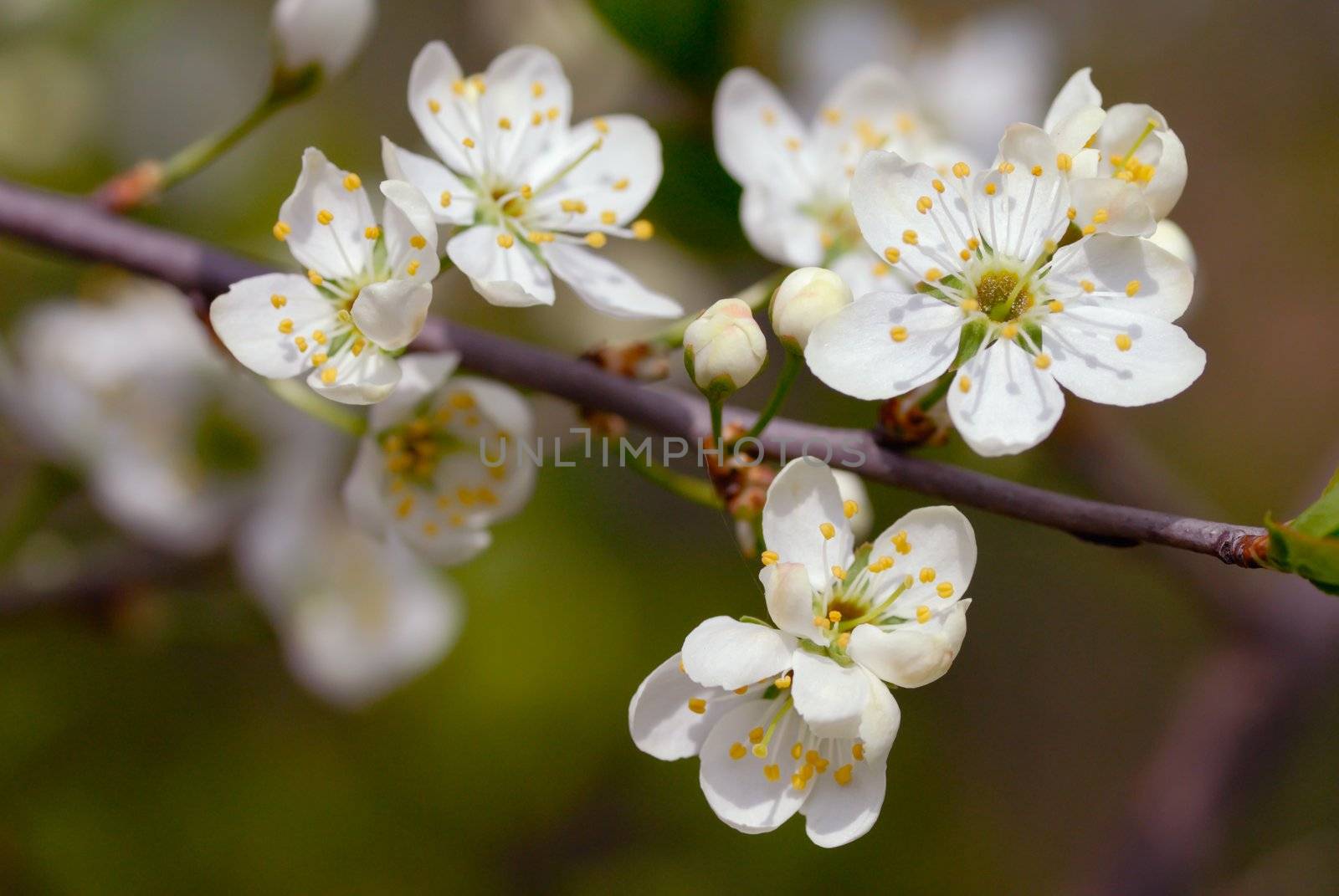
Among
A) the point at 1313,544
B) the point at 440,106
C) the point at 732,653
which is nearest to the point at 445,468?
the point at 440,106

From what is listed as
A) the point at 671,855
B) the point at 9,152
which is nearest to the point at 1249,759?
the point at 671,855

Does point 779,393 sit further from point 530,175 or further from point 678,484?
point 530,175

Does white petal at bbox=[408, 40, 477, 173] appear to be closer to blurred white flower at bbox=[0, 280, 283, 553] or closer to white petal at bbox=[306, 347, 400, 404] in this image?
white petal at bbox=[306, 347, 400, 404]

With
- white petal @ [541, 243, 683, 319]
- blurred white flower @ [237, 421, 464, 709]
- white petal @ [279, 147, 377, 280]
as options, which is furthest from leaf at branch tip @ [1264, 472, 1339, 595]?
blurred white flower @ [237, 421, 464, 709]

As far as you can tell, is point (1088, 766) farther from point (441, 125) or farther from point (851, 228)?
point (441, 125)

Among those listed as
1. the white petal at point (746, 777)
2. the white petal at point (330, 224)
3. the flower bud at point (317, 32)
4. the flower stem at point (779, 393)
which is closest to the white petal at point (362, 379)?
the white petal at point (330, 224)

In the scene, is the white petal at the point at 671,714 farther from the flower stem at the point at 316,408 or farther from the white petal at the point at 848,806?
the flower stem at the point at 316,408
